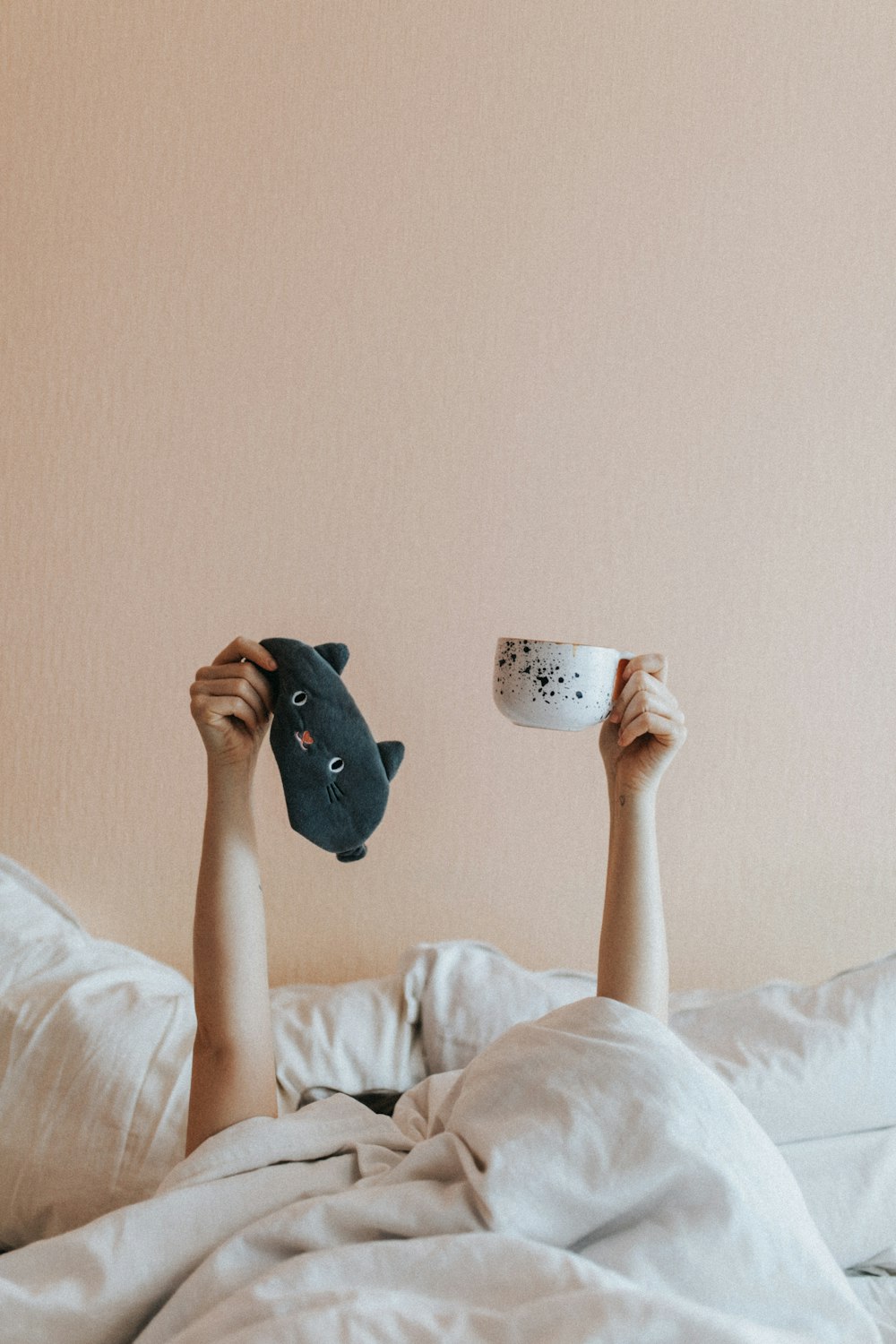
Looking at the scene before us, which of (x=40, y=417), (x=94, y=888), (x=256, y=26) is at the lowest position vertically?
(x=94, y=888)

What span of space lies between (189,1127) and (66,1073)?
22 centimetres

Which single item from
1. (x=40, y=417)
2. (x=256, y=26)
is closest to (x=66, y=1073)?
(x=40, y=417)

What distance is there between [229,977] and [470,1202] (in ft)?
1.05

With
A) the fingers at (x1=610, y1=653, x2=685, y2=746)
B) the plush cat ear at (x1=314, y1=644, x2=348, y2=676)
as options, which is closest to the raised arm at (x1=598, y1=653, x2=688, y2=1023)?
the fingers at (x1=610, y1=653, x2=685, y2=746)

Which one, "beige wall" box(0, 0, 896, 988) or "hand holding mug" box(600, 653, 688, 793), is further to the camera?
"beige wall" box(0, 0, 896, 988)

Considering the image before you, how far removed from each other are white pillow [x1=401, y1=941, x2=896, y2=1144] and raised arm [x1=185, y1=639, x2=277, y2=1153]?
0.84 ft

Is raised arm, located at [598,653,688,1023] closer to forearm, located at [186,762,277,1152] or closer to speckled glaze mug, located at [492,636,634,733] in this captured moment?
speckled glaze mug, located at [492,636,634,733]

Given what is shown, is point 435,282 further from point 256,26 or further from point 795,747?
point 795,747

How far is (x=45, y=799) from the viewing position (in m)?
1.35

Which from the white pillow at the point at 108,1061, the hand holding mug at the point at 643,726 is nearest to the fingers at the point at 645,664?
the hand holding mug at the point at 643,726

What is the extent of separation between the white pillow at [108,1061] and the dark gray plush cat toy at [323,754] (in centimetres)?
31

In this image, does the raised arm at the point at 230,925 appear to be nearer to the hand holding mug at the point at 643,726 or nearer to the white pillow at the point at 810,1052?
the hand holding mug at the point at 643,726

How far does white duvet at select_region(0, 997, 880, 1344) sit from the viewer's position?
23.1 inches

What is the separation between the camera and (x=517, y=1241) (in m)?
0.63
